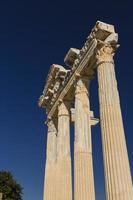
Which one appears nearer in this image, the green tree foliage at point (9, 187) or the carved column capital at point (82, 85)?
the carved column capital at point (82, 85)

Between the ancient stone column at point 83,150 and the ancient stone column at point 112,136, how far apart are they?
4.64 metres

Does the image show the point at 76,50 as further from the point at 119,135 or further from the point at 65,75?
the point at 119,135

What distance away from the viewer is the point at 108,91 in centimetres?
2047

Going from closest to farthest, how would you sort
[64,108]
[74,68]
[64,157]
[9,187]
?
[74,68]
[64,157]
[64,108]
[9,187]

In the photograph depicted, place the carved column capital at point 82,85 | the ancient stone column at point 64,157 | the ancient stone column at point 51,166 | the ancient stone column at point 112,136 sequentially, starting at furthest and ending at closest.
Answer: the ancient stone column at point 51,166 < the carved column capital at point 82,85 < the ancient stone column at point 64,157 < the ancient stone column at point 112,136

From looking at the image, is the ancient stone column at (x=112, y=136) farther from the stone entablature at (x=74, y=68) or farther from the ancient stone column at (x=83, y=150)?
the ancient stone column at (x=83, y=150)

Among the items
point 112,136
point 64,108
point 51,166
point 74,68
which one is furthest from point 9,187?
point 112,136

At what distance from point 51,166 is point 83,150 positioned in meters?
9.10

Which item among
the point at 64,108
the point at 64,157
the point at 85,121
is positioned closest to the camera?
the point at 85,121

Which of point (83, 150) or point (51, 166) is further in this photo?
point (51, 166)

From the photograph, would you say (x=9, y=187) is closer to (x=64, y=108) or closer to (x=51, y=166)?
(x=51, y=166)

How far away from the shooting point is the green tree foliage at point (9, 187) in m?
52.3

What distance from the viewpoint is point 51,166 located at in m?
31.8

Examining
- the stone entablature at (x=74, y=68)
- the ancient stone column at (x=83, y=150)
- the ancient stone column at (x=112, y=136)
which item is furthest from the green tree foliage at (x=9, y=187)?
the ancient stone column at (x=112, y=136)
